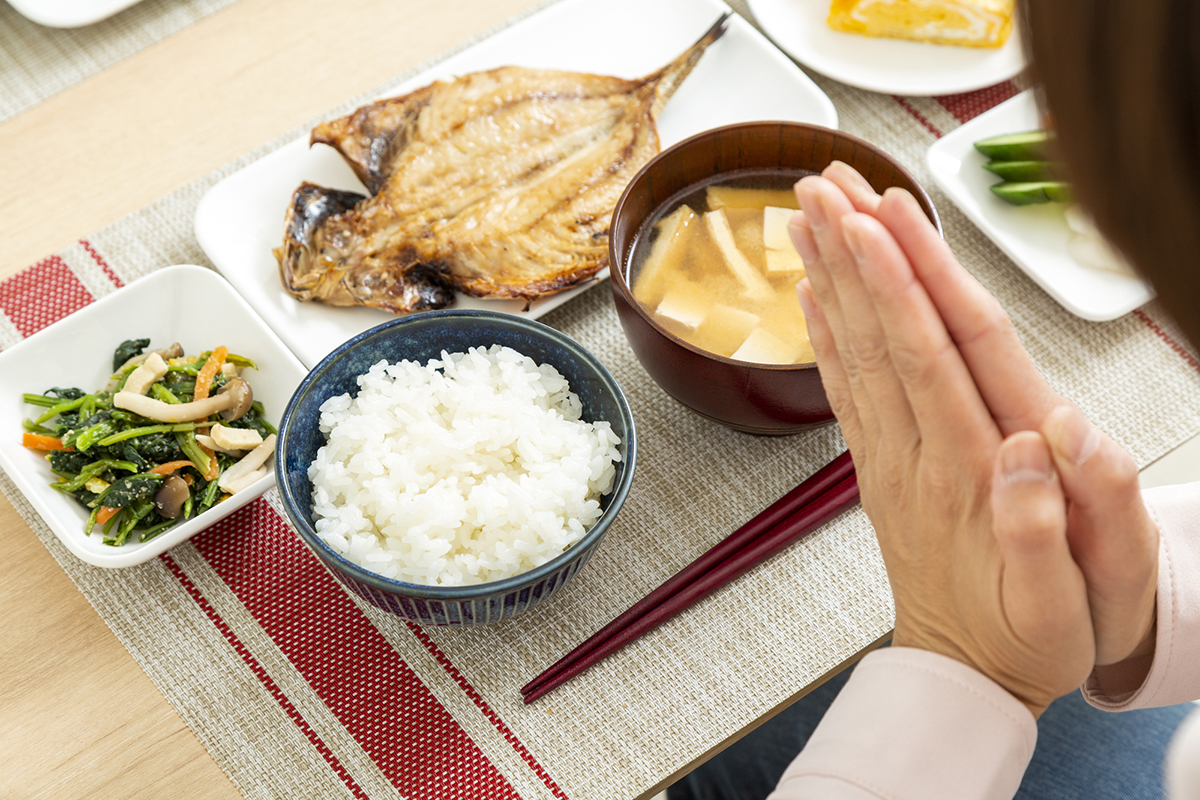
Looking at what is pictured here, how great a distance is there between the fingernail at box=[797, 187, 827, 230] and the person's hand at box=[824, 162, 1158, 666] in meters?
0.07

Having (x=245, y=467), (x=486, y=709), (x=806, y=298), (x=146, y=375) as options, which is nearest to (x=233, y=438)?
(x=245, y=467)

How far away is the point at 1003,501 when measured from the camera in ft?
2.87

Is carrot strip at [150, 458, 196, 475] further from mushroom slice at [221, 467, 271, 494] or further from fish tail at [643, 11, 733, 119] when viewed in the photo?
fish tail at [643, 11, 733, 119]

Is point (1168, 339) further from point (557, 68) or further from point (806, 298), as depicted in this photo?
point (557, 68)

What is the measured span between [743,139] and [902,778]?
100 cm

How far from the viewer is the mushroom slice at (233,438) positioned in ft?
4.75

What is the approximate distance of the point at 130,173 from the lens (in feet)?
6.33

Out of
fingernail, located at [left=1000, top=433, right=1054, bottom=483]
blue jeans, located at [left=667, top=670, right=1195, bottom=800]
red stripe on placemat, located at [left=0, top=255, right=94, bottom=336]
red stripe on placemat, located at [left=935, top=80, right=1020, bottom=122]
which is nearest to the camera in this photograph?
fingernail, located at [left=1000, top=433, right=1054, bottom=483]

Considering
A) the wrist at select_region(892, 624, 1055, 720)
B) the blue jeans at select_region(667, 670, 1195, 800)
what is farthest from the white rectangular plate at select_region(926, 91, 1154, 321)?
the wrist at select_region(892, 624, 1055, 720)

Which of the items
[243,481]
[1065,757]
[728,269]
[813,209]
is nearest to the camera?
Result: [813,209]

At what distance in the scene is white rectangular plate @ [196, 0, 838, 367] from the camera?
1.69m

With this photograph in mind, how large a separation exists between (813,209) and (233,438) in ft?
3.16

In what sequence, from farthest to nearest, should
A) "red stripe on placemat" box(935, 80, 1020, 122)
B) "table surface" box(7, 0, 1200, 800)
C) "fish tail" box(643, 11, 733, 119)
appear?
"red stripe on placemat" box(935, 80, 1020, 122) < "fish tail" box(643, 11, 733, 119) < "table surface" box(7, 0, 1200, 800)

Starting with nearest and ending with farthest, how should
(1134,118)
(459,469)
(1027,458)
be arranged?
(1134,118)
(1027,458)
(459,469)
